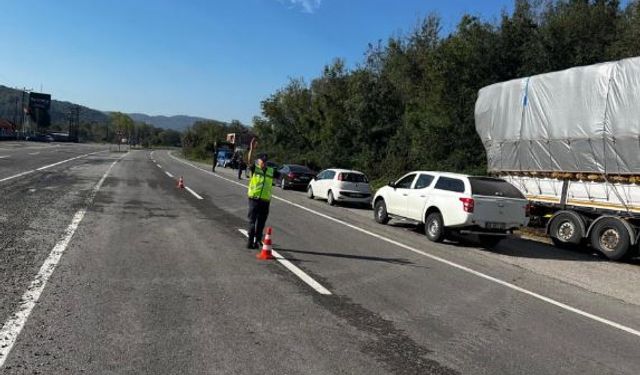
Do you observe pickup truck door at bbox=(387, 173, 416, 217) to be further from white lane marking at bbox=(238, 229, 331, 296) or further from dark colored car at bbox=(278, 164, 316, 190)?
dark colored car at bbox=(278, 164, 316, 190)

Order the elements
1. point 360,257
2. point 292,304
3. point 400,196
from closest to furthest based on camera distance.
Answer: point 292,304 < point 360,257 < point 400,196

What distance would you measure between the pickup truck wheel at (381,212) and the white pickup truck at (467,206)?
1.52 meters

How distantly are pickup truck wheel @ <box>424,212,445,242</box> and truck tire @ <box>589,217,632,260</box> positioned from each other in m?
3.41

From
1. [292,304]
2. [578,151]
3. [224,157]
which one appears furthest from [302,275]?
[224,157]

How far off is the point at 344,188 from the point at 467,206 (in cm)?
952

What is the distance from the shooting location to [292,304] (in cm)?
689

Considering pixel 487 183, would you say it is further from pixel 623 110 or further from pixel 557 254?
pixel 623 110

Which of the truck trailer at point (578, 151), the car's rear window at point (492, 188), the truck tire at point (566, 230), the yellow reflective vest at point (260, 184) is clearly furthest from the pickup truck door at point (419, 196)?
the yellow reflective vest at point (260, 184)

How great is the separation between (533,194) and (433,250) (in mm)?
4830

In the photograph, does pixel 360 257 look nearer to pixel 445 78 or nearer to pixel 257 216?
pixel 257 216

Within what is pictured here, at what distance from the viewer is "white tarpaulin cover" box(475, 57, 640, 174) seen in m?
13.0

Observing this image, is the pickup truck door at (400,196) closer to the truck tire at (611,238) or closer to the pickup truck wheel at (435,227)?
the pickup truck wheel at (435,227)

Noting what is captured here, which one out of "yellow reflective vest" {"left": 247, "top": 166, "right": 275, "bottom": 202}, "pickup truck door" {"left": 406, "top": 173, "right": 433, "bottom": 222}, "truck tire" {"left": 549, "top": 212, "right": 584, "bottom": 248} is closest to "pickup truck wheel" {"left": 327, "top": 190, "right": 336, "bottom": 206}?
"pickup truck door" {"left": 406, "top": 173, "right": 433, "bottom": 222}

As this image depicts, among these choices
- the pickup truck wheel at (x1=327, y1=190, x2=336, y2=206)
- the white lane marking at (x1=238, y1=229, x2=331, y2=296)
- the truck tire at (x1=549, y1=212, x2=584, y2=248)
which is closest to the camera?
the white lane marking at (x1=238, y1=229, x2=331, y2=296)
